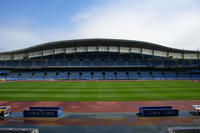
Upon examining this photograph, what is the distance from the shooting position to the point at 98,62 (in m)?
54.7

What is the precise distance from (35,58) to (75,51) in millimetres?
18556

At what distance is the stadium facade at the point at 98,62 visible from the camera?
4938 cm

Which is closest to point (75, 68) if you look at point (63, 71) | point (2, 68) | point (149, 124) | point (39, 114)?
point (63, 71)

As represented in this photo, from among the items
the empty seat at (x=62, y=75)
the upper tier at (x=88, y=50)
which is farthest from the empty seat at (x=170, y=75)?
the empty seat at (x=62, y=75)

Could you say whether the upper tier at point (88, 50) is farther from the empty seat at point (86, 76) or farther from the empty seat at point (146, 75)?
the empty seat at point (146, 75)

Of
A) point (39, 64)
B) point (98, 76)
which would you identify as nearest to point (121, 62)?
point (98, 76)

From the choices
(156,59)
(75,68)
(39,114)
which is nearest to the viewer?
(39,114)

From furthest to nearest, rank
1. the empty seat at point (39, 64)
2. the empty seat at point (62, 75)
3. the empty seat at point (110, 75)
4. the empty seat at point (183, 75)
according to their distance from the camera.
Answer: the empty seat at point (39, 64) < the empty seat at point (62, 75) < the empty seat at point (110, 75) < the empty seat at point (183, 75)

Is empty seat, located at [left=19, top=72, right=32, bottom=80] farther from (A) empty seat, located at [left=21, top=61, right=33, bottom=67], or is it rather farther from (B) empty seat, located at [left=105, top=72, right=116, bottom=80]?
(B) empty seat, located at [left=105, top=72, right=116, bottom=80]

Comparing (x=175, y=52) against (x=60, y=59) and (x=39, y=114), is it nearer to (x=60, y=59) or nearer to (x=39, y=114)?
(x=60, y=59)

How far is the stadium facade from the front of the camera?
49375 millimetres

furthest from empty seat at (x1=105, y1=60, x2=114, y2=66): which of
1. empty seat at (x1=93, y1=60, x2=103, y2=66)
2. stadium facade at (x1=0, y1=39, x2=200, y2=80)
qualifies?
empty seat at (x1=93, y1=60, x2=103, y2=66)

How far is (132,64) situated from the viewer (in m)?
53.2

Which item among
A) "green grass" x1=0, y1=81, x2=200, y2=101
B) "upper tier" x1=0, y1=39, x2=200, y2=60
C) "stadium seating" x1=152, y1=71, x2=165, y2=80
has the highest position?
"upper tier" x1=0, y1=39, x2=200, y2=60
